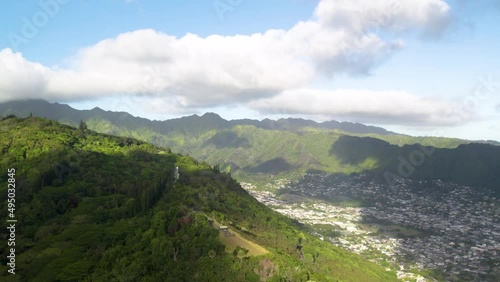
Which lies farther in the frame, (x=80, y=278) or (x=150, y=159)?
(x=150, y=159)

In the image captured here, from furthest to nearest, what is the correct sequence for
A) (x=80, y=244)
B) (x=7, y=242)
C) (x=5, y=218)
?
(x=5, y=218)
(x=7, y=242)
(x=80, y=244)

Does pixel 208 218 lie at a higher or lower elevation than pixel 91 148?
lower

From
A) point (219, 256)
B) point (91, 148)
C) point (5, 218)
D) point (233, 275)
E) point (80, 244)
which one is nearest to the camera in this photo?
point (233, 275)

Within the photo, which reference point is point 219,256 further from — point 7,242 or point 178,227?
point 7,242

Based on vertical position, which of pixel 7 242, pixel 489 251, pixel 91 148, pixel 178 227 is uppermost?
pixel 91 148

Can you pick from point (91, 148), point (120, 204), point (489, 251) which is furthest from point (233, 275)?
point (489, 251)

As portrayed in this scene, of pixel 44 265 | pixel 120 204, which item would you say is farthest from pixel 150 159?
pixel 44 265

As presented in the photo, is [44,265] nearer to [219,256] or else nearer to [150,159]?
[219,256]
